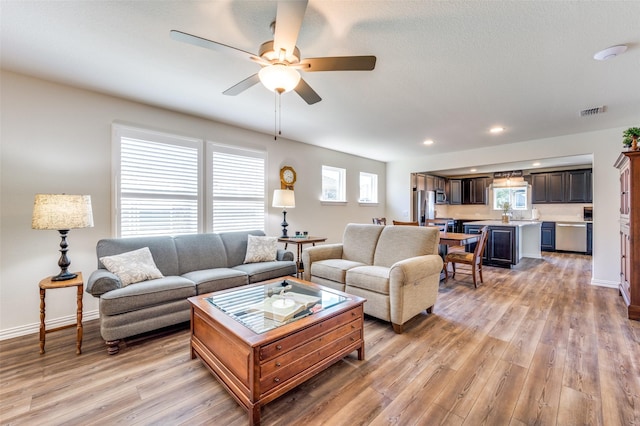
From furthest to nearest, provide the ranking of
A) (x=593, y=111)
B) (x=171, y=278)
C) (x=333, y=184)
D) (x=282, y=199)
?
(x=333, y=184) < (x=282, y=199) < (x=593, y=111) < (x=171, y=278)

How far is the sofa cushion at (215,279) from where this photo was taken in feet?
9.32

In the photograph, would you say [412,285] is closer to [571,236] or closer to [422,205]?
[422,205]

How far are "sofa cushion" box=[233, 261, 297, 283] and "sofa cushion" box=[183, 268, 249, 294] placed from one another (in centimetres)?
11

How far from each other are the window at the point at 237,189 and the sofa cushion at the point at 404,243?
6.75ft

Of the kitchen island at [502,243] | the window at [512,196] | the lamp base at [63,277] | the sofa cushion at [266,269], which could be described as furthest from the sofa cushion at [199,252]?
the window at [512,196]

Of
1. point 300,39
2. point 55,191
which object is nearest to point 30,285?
point 55,191

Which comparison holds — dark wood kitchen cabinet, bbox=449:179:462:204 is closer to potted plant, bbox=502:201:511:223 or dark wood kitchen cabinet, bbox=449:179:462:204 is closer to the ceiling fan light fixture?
potted plant, bbox=502:201:511:223

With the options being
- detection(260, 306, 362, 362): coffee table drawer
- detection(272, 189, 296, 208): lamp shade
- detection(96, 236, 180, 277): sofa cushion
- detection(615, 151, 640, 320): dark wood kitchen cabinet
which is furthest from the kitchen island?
detection(96, 236, 180, 277): sofa cushion

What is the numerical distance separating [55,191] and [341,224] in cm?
453

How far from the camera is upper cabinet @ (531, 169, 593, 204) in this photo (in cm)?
695

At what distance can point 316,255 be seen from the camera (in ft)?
12.1

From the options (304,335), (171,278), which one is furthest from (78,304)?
(304,335)

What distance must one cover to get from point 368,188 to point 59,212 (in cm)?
574

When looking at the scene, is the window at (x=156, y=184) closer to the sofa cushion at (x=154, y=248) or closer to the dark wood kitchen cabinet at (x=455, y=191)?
the sofa cushion at (x=154, y=248)
